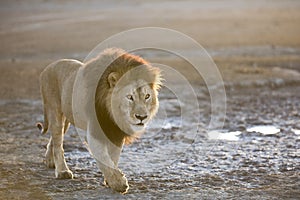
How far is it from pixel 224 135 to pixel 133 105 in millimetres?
2961

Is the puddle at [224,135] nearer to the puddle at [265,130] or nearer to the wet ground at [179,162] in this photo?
the wet ground at [179,162]

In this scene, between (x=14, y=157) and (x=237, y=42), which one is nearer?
(x=14, y=157)

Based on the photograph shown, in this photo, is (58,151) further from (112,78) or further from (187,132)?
(187,132)

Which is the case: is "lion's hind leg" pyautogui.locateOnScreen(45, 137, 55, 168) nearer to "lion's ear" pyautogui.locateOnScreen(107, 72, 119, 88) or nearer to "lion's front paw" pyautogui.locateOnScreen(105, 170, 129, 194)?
"lion's front paw" pyautogui.locateOnScreen(105, 170, 129, 194)

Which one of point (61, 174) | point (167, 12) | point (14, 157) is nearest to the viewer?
point (61, 174)

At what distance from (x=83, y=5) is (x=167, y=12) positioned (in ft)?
23.1

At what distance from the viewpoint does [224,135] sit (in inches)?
324

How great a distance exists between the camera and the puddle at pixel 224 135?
8055 millimetres

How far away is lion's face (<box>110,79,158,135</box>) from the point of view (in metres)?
5.47

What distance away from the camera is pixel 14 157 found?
7199 mm

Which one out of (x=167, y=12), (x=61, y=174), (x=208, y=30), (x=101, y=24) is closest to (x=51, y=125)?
(x=61, y=174)

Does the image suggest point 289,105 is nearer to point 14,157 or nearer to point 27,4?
point 14,157

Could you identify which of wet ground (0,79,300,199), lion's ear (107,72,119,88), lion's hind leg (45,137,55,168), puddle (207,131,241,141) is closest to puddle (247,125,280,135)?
wet ground (0,79,300,199)

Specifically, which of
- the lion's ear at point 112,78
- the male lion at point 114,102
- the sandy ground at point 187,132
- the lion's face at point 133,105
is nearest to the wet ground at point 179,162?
the sandy ground at point 187,132
